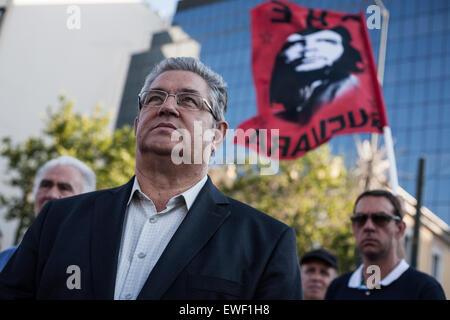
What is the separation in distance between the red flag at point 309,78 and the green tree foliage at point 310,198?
13.2 meters

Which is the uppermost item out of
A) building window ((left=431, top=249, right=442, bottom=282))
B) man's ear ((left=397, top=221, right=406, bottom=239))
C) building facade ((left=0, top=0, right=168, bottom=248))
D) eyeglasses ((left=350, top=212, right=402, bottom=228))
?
building facade ((left=0, top=0, right=168, bottom=248))

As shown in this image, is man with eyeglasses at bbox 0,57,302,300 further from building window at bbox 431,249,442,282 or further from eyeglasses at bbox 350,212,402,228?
building window at bbox 431,249,442,282

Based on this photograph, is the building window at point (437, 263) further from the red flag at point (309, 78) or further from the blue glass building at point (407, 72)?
the red flag at point (309, 78)

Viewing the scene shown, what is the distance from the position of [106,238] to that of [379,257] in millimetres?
2286

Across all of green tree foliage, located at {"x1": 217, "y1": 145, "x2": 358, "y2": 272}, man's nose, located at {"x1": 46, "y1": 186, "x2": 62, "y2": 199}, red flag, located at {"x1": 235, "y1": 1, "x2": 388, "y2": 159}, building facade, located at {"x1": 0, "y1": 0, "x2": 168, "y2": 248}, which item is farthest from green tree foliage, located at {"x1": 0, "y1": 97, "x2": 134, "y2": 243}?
man's nose, located at {"x1": 46, "y1": 186, "x2": 62, "y2": 199}

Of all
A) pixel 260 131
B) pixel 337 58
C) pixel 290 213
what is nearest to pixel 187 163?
pixel 260 131

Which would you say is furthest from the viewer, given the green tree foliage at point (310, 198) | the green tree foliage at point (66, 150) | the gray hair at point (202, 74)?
the green tree foliage at point (310, 198)

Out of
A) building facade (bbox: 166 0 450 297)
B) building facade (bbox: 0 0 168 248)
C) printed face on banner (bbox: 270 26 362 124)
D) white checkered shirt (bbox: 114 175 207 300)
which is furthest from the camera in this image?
building facade (bbox: 166 0 450 297)

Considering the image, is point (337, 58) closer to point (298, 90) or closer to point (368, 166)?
point (298, 90)

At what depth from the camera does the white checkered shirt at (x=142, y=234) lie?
6.52 ft

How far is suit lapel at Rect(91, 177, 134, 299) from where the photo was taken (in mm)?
1916

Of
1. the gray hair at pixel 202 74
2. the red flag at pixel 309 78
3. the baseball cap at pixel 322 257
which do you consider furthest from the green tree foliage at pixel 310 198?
the gray hair at pixel 202 74

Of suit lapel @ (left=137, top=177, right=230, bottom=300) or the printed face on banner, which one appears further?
the printed face on banner

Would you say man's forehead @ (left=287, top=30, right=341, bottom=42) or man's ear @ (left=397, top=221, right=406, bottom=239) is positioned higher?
man's forehead @ (left=287, top=30, right=341, bottom=42)
